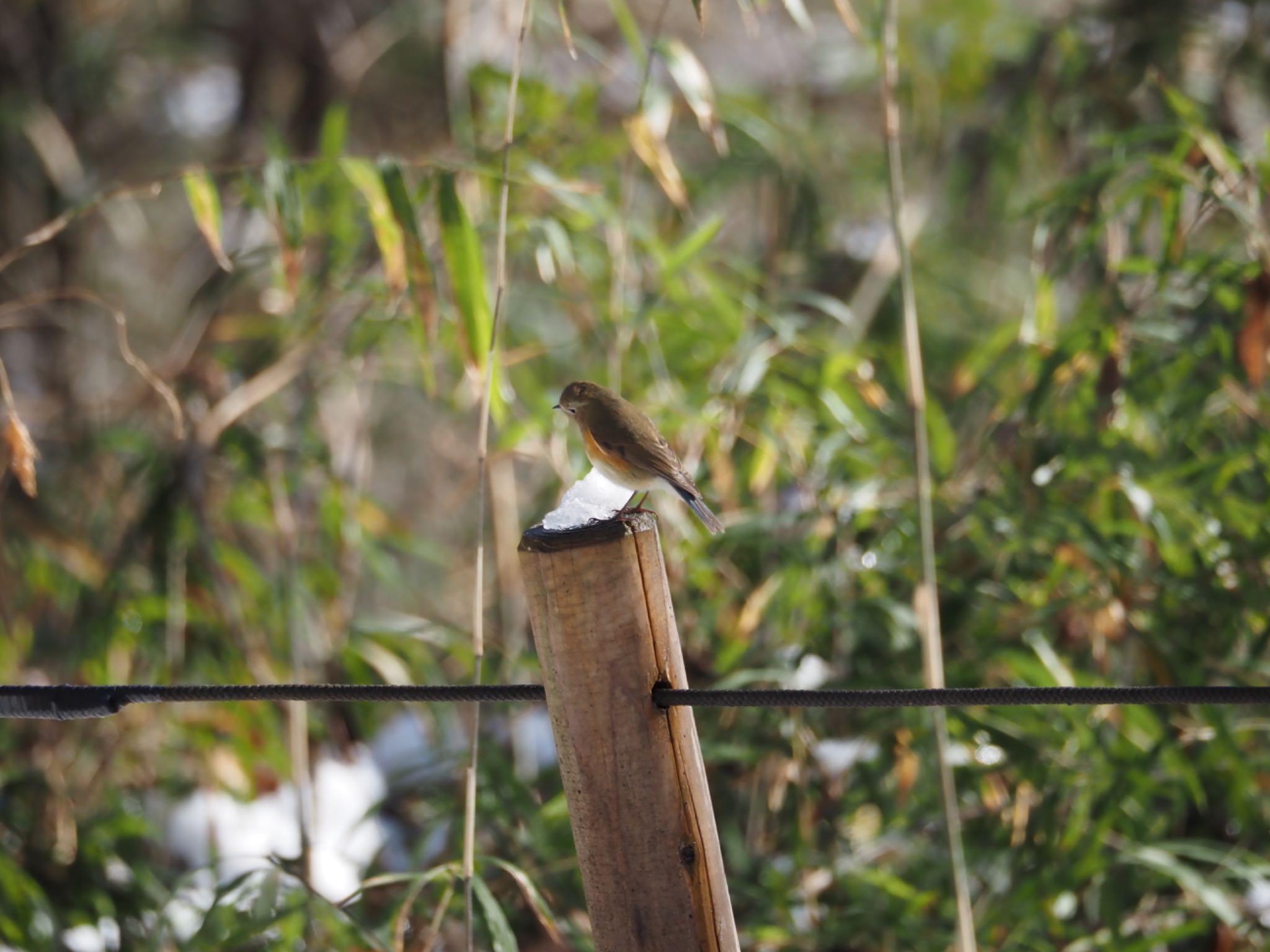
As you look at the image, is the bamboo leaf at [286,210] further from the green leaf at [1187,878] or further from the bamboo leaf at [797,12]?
the green leaf at [1187,878]

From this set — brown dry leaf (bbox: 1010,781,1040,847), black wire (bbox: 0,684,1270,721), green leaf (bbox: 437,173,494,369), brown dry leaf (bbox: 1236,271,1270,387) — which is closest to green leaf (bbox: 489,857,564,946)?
black wire (bbox: 0,684,1270,721)

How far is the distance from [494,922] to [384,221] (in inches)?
43.2

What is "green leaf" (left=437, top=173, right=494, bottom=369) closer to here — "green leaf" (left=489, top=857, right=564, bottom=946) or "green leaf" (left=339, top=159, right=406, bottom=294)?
"green leaf" (left=339, top=159, right=406, bottom=294)

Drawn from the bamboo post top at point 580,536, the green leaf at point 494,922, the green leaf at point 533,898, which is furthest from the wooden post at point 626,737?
the green leaf at point 494,922

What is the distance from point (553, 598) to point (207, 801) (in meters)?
2.16

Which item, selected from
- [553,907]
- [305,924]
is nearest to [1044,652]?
[553,907]

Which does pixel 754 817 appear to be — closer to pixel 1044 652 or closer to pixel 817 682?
pixel 817 682

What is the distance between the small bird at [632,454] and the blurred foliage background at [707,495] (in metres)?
0.32

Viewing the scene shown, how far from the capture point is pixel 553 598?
1.16 meters

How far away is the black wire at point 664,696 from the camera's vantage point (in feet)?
3.53

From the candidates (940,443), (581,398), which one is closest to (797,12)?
(581,398)

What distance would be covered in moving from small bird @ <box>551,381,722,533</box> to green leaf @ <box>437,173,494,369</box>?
33 cm

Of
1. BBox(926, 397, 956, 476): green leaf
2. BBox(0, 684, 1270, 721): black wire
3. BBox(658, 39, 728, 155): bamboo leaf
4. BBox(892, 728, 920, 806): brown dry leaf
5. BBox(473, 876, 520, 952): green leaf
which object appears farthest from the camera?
BBox(926, 397, 956, 476): green leaf

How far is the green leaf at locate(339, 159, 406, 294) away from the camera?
205 centimetres
